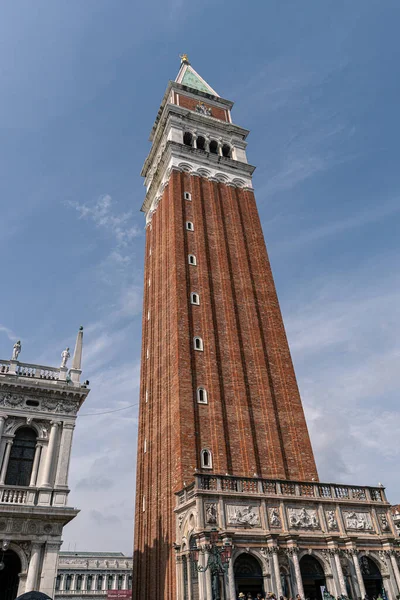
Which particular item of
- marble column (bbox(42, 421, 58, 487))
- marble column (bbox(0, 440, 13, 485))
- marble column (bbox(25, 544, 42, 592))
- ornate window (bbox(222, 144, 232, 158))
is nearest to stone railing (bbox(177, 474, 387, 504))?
marble column (bbox(42, 421, 58, 487))

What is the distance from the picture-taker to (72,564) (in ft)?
244

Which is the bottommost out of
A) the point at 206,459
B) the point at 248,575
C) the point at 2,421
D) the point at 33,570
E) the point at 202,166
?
the point at 248,575

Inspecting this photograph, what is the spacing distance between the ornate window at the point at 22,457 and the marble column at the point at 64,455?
161cm

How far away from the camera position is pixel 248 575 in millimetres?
23406

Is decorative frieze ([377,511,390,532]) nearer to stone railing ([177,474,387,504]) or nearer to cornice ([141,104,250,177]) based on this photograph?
stone railing ([177,474,387,504])

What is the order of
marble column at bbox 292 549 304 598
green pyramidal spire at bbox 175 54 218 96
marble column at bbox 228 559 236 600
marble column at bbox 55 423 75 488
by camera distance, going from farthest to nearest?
1. green pyramidal spire at bbox 175 54 218 96
2. marble column at bbox 55 423 75 488
3. marble column at bbox 292 549 304 598
4. marble column at bbox 228 559 236 600

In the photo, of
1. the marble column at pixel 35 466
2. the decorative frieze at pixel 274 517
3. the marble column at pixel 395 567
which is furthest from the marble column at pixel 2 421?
the marble column at pixel 395 567

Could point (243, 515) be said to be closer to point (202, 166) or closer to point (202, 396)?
point (202, 396)

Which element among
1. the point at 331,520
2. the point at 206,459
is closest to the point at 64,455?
the point at 206,459

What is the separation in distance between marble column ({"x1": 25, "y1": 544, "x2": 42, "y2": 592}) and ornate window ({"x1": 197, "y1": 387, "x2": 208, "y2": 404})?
14531 millimetres

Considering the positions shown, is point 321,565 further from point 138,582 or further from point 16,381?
point 16,381

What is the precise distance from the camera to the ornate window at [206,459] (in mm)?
31141

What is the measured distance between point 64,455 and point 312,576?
48.4 ft

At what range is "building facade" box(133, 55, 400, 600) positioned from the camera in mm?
24562
